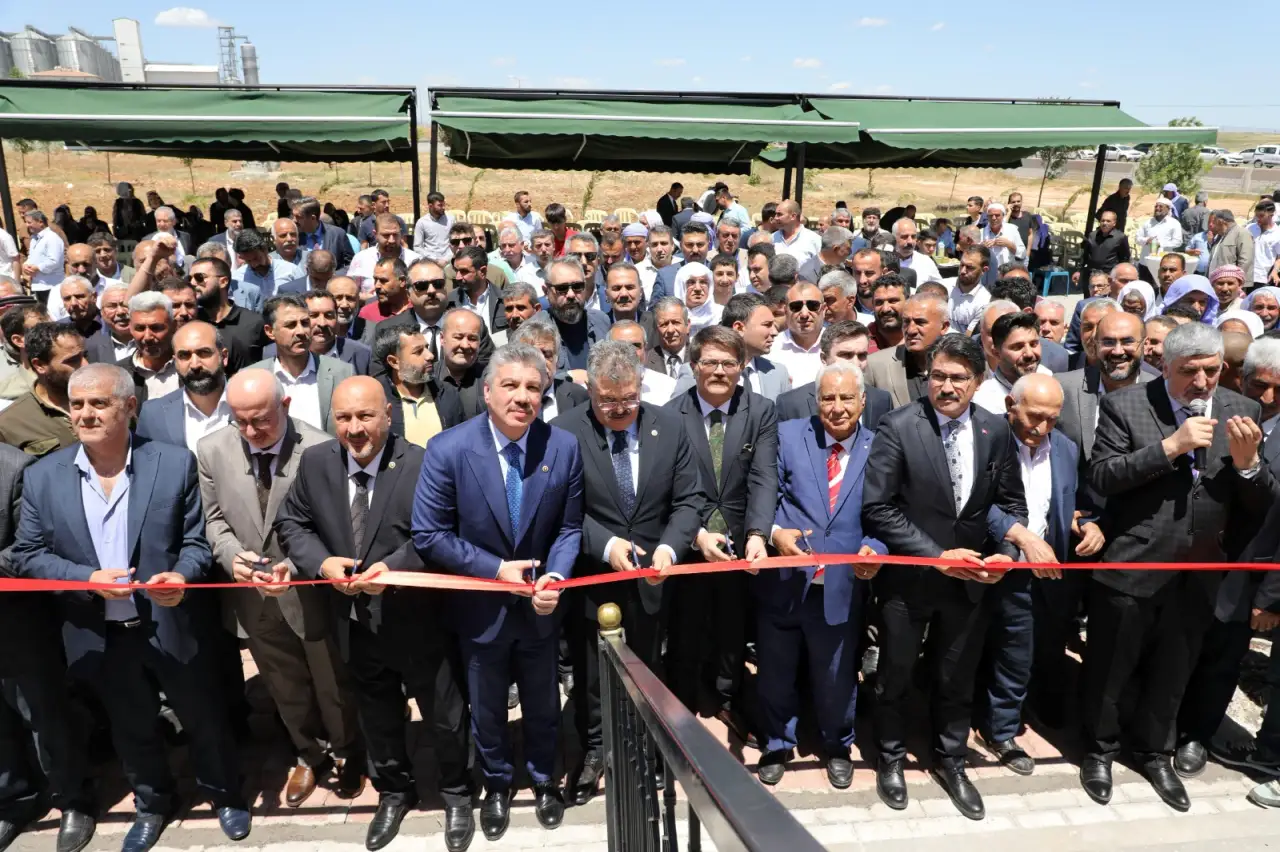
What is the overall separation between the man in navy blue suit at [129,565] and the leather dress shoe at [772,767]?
8.19 feet

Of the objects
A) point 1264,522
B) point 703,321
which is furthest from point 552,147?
point 1264,522

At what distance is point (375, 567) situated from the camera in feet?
12.0

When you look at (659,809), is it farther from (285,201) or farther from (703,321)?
(285,201)

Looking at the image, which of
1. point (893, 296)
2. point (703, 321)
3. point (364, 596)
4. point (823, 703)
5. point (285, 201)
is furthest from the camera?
point (285, 201)

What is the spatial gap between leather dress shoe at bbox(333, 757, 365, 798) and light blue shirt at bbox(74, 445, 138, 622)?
1.29m

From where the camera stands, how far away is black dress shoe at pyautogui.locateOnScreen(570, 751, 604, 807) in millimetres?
4270

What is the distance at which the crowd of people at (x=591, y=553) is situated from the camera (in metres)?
3.74

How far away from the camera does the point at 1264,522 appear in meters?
4.06

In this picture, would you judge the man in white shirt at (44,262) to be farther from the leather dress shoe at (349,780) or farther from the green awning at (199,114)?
the leather dress shoe at (349,780)

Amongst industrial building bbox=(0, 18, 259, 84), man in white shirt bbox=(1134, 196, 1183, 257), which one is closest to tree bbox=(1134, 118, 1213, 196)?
man in white shirt bbox=(1134, 196, 1183, 257)

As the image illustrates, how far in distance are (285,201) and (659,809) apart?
1326 cm

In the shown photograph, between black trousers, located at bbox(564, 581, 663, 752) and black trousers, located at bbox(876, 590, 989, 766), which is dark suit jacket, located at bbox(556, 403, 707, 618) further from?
black trousers, located at bbox(876, 590, 989, 766)

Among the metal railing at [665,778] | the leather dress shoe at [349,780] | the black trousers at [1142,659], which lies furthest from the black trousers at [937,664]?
the leather dress shoe at [349,780]

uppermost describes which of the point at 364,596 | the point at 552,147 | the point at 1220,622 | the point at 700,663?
the point at 552,147
